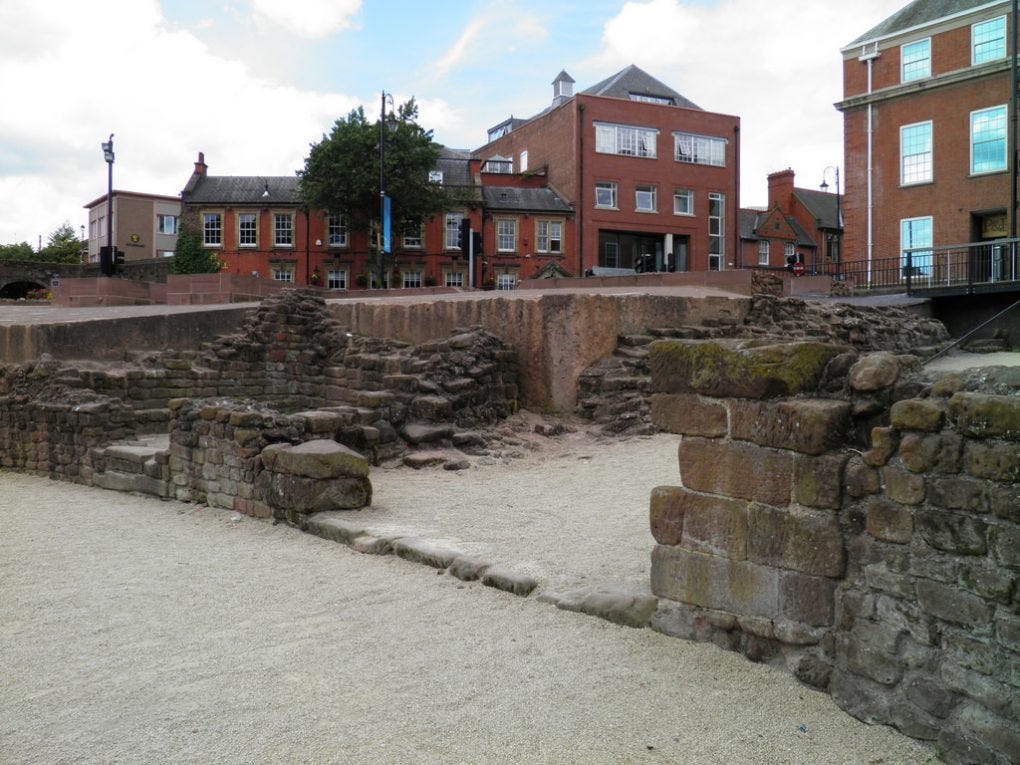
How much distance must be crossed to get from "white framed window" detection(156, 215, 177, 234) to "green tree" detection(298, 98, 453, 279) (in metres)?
20.3

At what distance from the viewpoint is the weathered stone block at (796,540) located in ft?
12.0

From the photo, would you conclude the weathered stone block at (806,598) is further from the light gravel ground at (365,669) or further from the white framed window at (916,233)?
the white framed window at (916,233)

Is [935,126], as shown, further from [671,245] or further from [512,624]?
[512,624]

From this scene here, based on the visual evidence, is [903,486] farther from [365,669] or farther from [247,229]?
[247,229]

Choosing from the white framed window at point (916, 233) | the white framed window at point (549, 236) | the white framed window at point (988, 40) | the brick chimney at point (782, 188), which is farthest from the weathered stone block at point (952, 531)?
the brick chimney at point (782, 188)

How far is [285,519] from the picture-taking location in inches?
305

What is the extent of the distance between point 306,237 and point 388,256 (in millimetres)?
4305

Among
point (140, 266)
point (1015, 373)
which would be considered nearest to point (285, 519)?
point (1015, 373)

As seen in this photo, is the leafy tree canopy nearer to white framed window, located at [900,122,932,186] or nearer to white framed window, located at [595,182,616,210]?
white framed window, located at [595,182,616,210]

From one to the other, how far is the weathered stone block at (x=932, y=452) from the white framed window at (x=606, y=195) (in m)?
38.4

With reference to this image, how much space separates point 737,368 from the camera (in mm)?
4059

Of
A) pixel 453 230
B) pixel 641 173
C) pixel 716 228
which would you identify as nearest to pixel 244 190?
pixel 453 230

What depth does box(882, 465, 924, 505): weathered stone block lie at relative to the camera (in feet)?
10.9

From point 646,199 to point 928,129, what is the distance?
617 inches
